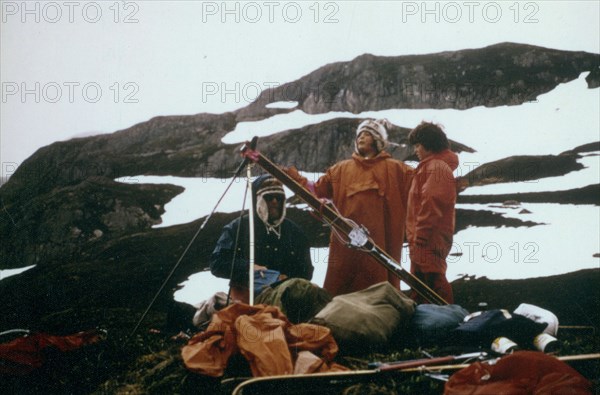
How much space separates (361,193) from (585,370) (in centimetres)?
274

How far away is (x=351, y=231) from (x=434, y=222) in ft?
2.41

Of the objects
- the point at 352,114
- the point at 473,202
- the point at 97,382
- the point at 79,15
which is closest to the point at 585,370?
the point at 97,382

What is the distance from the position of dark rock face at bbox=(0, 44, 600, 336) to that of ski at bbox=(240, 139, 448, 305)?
2.44 meters

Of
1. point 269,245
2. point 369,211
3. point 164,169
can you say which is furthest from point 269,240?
point 164,169

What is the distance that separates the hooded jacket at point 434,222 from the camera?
4574 millimetres

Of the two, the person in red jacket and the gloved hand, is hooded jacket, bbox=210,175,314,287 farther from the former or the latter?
the person in red jacket

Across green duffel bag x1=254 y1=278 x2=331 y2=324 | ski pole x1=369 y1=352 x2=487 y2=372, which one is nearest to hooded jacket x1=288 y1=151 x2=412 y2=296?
green duffel bag x1=254 y1=278 x2=331 y2=324

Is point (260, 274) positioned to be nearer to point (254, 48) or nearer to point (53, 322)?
point (53, 322)

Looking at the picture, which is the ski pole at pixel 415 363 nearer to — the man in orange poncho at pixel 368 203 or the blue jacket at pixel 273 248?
the blue jacket at pixel 273 248

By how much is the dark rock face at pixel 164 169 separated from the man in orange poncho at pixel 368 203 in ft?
7.04

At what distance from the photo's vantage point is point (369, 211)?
5.14m

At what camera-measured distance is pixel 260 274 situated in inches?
176

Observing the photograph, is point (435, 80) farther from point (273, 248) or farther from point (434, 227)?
point (273, 248)

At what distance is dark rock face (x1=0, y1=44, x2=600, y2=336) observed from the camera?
22.0 feet
